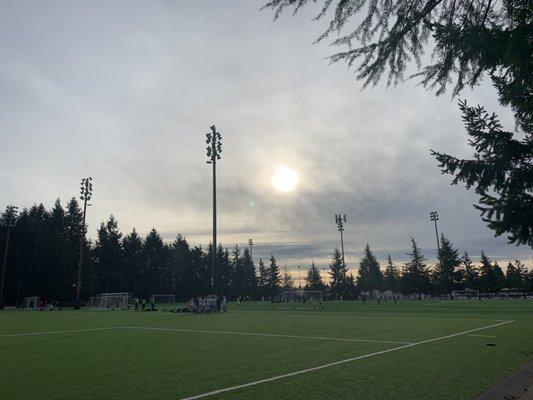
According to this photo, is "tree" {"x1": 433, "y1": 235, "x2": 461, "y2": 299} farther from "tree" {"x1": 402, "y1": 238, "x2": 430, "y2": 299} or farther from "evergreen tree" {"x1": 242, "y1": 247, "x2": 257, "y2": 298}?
"evergreen tree" {"x1": 242, "y1": 247, "x2": 257, "y2": 298}

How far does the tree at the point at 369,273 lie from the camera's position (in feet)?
450

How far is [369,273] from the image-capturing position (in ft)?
454

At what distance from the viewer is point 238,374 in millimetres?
7773

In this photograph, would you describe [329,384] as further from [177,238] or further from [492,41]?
[177,238]

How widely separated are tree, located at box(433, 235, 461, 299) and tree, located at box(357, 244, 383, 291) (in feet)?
155

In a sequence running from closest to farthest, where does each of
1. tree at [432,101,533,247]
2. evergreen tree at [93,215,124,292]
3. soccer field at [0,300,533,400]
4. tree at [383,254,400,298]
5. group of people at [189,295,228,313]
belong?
soccer field at [0,300,533,400] < tree at [432,101,533,247] < group of people at [189,295,228,313] < evergreen tree at [93,215,124,292] < tree at [383,254,400,298]

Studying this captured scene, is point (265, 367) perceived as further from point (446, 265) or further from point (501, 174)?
point (446, 265)

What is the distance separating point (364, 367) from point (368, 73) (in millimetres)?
6078

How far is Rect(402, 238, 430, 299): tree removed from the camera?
89125mm

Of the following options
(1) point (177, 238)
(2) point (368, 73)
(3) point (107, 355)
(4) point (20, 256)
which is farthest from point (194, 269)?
(2) point (368, 73)

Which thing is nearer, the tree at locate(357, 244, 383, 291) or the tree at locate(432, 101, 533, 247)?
the tree at locate(432, 101, 533, 247)

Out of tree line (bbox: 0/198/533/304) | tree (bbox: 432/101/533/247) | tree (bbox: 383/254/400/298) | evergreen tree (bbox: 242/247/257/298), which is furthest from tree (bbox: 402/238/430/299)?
tree (bbox: 432/101/533/247)

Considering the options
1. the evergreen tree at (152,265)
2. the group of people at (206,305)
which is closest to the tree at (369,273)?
the evergreen tree at (152,265)

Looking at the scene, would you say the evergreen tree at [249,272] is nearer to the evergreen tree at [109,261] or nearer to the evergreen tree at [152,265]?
the evergreen tree at [152,265]
